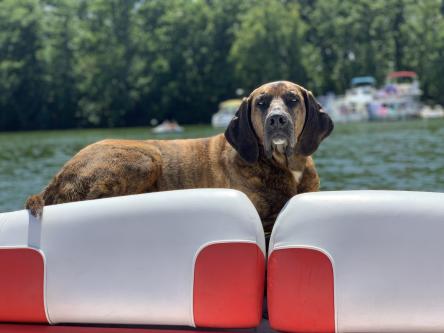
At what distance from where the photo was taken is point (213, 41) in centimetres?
6975

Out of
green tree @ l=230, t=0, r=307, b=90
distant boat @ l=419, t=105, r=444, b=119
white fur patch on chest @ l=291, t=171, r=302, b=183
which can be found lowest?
distant boat @ l=419, t=105, r=444, b=119

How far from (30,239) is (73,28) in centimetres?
7001

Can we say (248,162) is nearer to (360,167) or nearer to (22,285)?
(22,285)

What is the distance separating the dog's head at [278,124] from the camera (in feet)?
13.5

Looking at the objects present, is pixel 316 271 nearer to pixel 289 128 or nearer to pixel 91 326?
pixel 91 326

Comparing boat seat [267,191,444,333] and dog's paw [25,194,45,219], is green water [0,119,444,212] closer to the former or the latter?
dog's paw [25,194,45,219]

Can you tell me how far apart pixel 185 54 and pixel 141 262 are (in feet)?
221

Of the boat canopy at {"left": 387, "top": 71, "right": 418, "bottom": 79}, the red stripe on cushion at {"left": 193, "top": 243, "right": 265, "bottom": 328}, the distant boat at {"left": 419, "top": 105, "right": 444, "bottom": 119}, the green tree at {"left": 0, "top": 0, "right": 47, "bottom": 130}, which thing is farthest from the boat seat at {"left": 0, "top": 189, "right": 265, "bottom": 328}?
the green tree at {"left": 0, "top": 0, "right": 47, "bottom": 130}

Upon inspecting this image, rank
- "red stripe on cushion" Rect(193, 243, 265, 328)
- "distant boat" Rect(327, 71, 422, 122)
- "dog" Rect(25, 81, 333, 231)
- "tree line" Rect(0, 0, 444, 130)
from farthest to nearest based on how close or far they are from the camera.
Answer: "tree line" Rect(0, 0, 444, 130), "distant boat" Rect(327, 71, 422, 122), "dog" Rect(25, 81, 333, 231), "red stripe on cushion" Rect(193, 243, 265, 328)

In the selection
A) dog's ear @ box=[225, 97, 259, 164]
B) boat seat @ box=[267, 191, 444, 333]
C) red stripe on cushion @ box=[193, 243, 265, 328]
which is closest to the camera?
boat seat @ box=[267, 191, 444, 333]

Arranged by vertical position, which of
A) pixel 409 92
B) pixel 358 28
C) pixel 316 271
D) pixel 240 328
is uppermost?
pixel 316 271

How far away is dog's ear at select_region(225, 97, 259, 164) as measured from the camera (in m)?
4.32

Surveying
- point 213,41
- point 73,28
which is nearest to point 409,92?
point 213,41

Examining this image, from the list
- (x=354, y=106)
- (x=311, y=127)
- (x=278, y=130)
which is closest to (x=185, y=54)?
(x=354, y=106)
